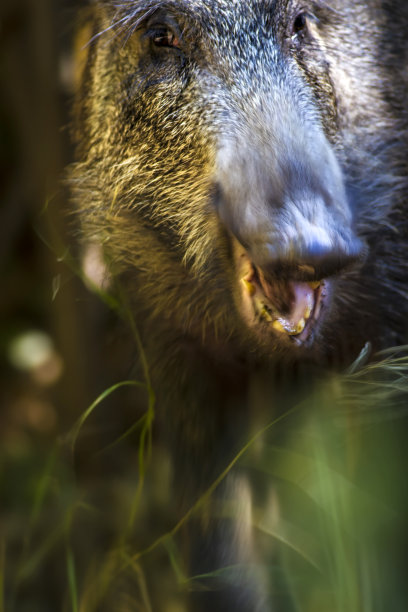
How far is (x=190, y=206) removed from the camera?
3.81 ft

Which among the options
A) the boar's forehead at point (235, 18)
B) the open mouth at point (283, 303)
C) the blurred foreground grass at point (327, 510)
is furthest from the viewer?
the boar's forehead at point (235, 18)

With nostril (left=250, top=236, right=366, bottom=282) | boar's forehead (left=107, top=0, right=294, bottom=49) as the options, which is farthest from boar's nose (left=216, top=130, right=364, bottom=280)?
boar's forehead (left=107, top=0, right=294, bottom=49)

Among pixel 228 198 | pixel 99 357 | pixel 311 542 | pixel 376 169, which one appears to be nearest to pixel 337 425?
pixel 311 542

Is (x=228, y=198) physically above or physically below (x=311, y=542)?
above

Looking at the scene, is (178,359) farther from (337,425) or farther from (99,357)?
(99,357)

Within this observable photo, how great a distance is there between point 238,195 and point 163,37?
308 millimetres

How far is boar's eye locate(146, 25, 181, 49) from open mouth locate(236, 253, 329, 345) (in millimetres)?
341

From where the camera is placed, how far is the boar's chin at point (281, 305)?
0.97m

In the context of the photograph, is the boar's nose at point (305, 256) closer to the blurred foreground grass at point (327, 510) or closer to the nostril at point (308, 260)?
the nostril at point (308, 260)

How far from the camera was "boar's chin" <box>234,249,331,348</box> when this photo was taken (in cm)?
97

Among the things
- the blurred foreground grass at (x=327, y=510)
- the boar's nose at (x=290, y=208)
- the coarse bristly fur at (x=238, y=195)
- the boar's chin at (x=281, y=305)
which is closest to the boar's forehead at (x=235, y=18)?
the coarse bristly fur at (x=238, y=195)

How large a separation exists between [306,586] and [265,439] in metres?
0.25

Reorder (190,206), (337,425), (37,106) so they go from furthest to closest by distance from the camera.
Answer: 1. (37,106)
2. (190,206)
3. (337,425)

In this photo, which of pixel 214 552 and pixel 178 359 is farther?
pixel 214 552
